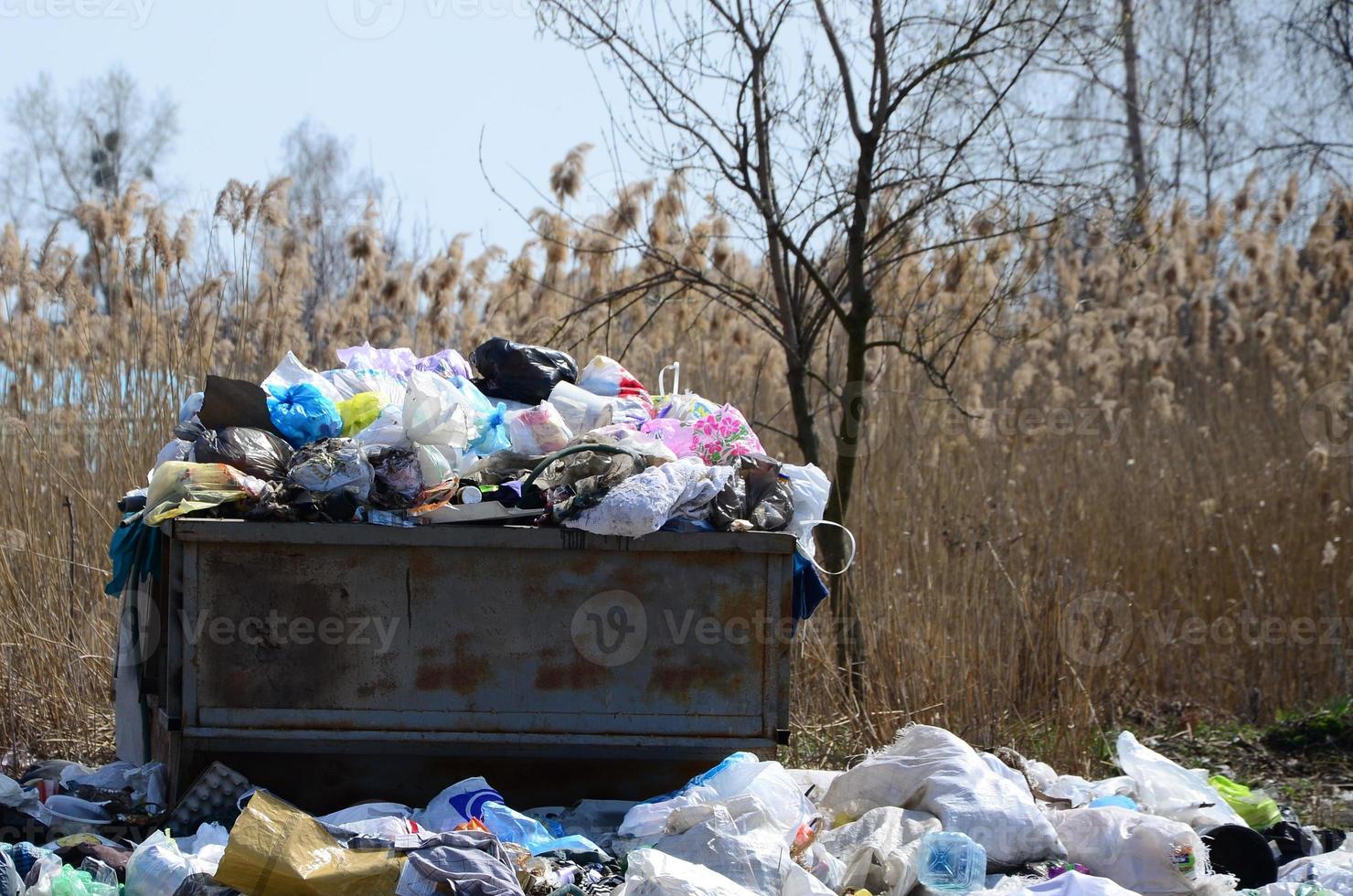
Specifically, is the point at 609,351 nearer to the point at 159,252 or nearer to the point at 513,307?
the point at 513,307

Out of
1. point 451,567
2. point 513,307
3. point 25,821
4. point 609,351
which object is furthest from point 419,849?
point 513,307

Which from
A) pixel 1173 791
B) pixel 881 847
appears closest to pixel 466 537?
pixel 881 847

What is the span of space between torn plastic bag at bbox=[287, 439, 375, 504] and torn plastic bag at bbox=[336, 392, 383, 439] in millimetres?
448

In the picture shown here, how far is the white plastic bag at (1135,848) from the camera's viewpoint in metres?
3.86

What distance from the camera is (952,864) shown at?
12.4 feet

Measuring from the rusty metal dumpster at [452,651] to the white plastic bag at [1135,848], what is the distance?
1005 mm

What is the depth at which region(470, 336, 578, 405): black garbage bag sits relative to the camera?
4938mm

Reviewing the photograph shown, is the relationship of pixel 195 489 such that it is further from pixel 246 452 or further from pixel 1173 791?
pixel 1173 791

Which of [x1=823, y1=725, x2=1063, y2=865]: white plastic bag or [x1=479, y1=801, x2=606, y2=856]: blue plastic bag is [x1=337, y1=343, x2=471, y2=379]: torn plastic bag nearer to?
[x1=479, y1=801, x2=606, y2=856]: blue plastic bag

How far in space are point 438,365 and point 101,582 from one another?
2454 mm

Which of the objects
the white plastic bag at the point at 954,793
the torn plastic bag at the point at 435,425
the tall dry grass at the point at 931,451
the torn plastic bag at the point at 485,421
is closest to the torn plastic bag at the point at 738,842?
the white plastic bag at the point at 954,793

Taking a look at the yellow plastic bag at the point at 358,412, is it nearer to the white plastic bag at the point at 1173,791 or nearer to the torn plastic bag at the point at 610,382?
the torn plastic bag at the point at 610,382

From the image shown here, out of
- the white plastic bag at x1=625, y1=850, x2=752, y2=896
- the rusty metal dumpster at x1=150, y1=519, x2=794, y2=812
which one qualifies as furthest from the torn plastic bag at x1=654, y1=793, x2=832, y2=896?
the rusty metal dumpster at x1=150, y1=519, x2=794, y2=812

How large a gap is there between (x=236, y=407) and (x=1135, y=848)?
322 centimetres
